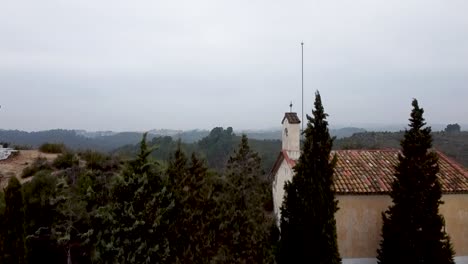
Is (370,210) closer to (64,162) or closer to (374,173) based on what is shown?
(374,173)

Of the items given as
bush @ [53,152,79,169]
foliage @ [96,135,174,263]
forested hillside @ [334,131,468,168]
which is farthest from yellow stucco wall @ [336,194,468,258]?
forested hillside @ [334,131,468,168]

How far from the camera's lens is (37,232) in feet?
55.6

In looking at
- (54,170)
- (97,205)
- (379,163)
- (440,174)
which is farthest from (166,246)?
(54,170)

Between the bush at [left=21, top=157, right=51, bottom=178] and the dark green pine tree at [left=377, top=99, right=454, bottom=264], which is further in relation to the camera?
the bush at [left=21, top=157, right=51, bottom=178]

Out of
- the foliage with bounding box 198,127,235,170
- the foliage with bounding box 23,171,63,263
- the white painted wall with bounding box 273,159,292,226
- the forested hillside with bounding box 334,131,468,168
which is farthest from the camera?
the foliage with bounding box 198,127,235,170

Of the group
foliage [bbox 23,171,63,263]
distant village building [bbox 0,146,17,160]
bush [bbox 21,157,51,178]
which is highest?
distant village building [bbox 0,146,17,160]

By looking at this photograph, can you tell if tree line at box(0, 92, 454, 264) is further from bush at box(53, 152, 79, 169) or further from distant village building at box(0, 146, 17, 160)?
distant village building at box(0, 146, 17, 160)

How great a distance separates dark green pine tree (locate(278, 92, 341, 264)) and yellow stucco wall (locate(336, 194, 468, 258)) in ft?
7.88

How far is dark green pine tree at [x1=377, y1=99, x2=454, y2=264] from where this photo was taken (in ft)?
51.3

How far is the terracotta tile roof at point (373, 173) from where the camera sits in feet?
59.0

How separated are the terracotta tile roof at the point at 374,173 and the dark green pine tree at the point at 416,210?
5.91 ft

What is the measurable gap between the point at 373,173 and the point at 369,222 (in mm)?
2261

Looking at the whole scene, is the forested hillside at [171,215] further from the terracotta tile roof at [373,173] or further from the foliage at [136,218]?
the terracotta tile roof at [373,173]

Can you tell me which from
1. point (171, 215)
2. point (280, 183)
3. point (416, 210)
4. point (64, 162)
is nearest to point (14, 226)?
point (171, 215)
